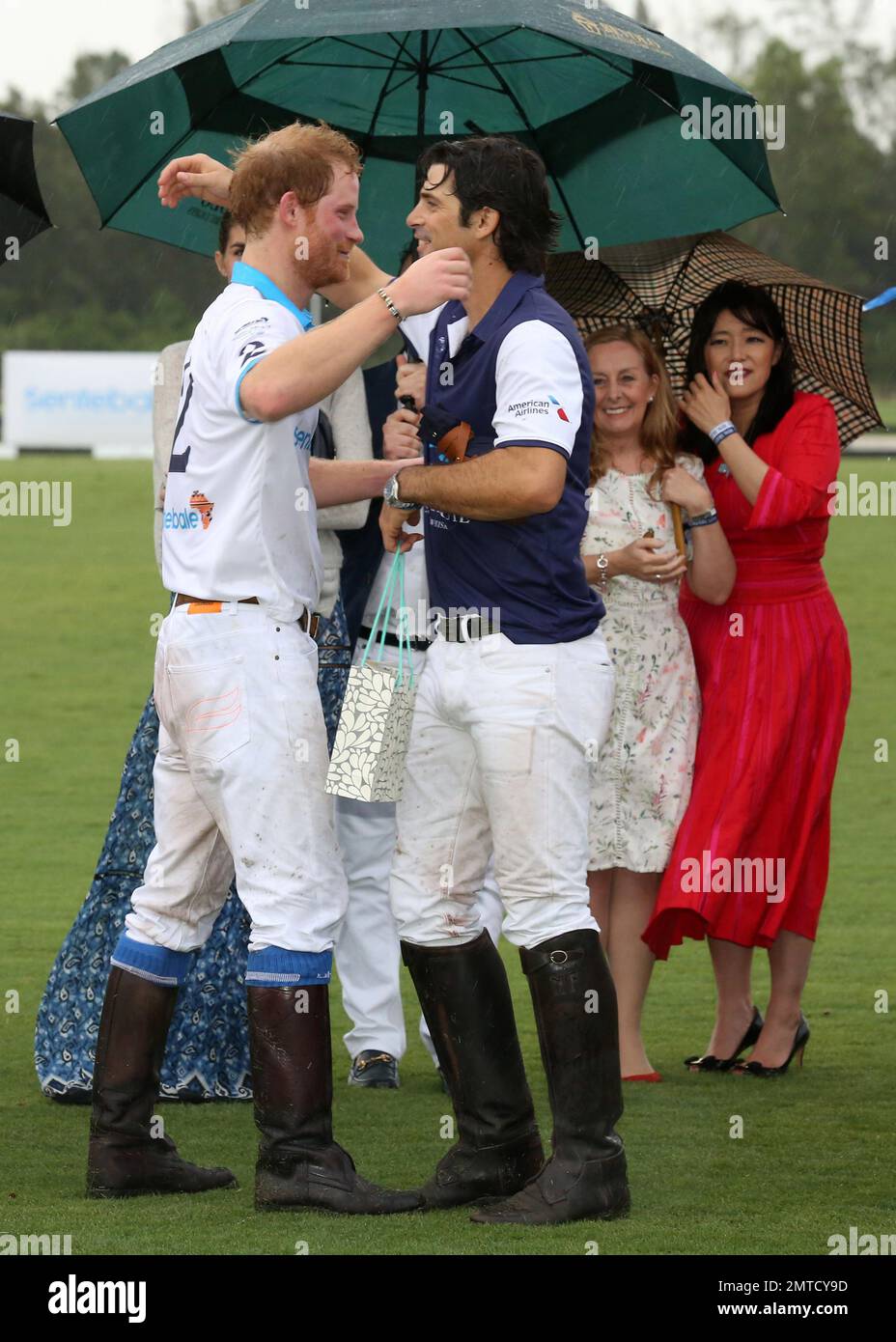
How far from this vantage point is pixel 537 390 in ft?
13.7

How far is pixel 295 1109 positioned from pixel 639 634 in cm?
207

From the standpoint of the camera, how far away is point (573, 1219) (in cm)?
419

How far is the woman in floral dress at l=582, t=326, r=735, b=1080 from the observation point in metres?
5.83

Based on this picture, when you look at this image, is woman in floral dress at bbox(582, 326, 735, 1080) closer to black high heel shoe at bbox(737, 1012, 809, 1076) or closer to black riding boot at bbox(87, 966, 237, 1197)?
black high heel shoe at bbox(737, 1012, 809, 1076)

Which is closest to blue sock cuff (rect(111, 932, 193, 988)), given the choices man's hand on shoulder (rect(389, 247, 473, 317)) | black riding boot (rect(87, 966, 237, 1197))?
black riding boot (rect(87, 966, 237, 1197))

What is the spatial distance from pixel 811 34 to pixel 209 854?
7597 cm

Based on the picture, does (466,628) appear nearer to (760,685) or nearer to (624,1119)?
(624,1119)

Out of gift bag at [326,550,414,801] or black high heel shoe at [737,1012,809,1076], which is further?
black high heel shoe at [737,1012,809,1076]

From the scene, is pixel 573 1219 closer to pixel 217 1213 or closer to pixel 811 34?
pixel 217 1213

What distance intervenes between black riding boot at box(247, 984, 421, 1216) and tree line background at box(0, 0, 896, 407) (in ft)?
190

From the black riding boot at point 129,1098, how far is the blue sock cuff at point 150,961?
12 mm

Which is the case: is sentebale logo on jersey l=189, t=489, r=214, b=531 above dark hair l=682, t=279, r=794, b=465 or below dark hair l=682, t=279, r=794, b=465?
below

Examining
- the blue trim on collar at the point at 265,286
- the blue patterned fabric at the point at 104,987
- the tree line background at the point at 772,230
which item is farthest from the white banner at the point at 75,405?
the blue trim on collar at the point at 265,286

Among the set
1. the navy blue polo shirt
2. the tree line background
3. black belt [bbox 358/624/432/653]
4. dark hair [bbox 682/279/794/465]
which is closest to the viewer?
the navy blue polo shirt
